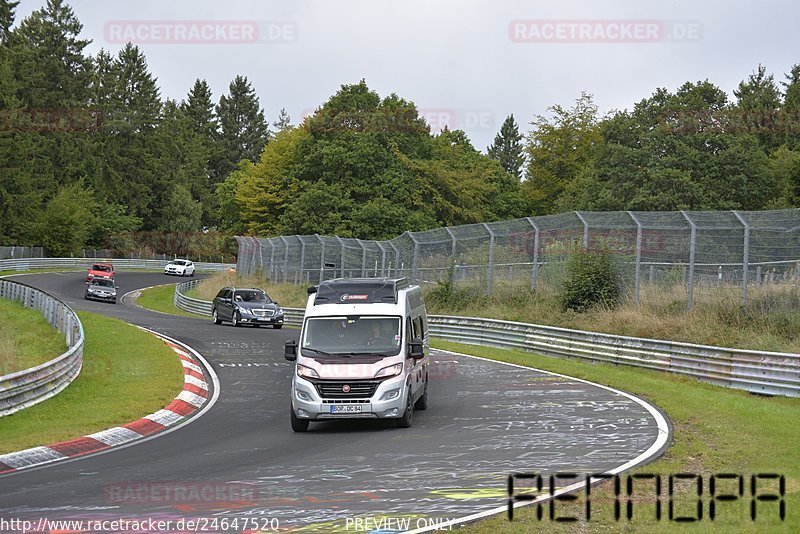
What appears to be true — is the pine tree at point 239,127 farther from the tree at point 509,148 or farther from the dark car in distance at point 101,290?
the dark car in distance at point 101,290

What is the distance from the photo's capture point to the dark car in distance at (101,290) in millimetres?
58247

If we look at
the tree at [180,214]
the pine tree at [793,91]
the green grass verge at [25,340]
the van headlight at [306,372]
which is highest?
the pine tree at [793,91]

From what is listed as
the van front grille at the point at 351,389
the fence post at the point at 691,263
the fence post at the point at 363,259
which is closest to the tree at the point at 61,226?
the fence post at the point at 363,259

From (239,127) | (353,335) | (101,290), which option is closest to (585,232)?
(353,335)

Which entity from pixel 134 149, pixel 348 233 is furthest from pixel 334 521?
pixel 134 149

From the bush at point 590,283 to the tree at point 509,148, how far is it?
5355 inches

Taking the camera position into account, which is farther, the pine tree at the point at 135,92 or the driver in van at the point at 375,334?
the pine tree at the point at 135,92

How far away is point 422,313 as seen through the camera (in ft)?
66.8

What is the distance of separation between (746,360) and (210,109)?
456 feet

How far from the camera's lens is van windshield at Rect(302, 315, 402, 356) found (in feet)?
55.3

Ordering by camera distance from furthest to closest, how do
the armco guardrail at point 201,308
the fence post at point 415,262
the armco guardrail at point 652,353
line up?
the armco guardrail at point 201,308
the fence post at point 415,262
the armco guardrail at point 652,353

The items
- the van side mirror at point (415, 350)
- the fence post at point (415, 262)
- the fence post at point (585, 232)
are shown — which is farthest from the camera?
the fence post at point (415, 262)

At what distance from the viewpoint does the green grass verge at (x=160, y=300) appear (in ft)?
186

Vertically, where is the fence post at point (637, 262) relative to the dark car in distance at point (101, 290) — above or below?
above
